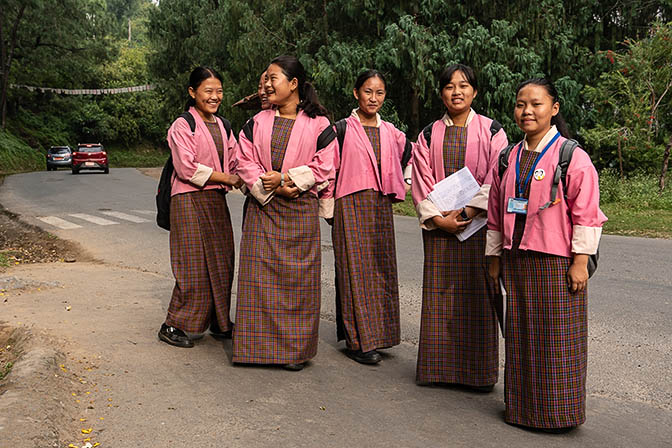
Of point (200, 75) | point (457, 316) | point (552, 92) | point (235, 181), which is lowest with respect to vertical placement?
point (457, 316)

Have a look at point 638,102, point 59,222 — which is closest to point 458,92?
point 59,222

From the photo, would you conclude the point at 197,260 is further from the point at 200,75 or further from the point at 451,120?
the point at 451,120

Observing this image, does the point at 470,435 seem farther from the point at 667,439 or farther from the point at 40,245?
the point at 40,245

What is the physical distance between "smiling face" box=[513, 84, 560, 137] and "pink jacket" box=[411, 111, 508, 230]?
0.65 meters

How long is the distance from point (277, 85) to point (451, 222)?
151 centimetres

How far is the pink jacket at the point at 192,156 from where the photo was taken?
5.27m

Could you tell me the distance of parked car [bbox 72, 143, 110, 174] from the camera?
32281mm

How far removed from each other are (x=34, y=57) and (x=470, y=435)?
45.0 m

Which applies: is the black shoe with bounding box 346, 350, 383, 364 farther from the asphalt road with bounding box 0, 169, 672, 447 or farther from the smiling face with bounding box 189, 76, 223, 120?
the smiling face with bounding box 189, 76, 223, 120

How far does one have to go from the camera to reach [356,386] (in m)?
4.74

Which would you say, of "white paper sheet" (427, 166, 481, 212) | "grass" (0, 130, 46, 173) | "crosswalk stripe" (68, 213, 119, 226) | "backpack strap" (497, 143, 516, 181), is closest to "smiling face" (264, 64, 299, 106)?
"white paper sheet" (427, 166, 481, 212)

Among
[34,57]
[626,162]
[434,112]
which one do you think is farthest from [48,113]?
[626,162]

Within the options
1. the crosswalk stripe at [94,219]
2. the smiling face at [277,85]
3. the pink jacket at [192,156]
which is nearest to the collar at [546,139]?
the smiling face at [277,85]

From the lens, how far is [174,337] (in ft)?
17.8
